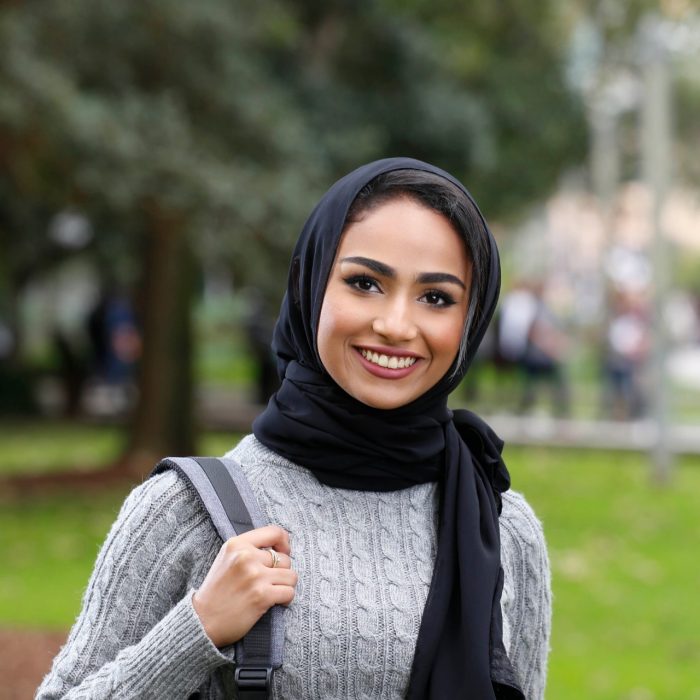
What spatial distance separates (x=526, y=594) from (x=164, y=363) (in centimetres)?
1139

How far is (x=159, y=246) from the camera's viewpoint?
13.4m

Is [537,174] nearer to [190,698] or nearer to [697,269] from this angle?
[190,698]

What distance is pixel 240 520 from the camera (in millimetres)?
2100

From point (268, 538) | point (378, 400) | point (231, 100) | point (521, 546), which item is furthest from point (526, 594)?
point (231, 100)

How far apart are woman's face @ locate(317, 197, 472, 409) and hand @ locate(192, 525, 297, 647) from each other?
35cm

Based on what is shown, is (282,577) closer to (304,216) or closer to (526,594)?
(526,594)

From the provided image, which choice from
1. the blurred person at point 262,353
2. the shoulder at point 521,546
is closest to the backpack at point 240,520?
the shoulder at point 521,546

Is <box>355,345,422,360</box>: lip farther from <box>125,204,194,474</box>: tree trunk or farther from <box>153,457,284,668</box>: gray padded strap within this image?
<box>125,204,194,474</box>: tree trunk

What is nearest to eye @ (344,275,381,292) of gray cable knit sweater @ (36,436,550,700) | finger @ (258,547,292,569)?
gray cable knit sweater @ (36,436,550,700)

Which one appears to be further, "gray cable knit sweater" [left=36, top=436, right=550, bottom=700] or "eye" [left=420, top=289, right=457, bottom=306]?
"eye" [left=420, top=289, right=457, bottom=306]

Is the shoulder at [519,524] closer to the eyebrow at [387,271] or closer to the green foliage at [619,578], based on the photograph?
the eyebrow at [387,271]

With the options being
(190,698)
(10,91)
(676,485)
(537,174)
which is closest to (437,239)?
(190,698)

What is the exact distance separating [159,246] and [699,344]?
1042 inches

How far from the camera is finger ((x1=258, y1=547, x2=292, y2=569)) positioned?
2.03m
